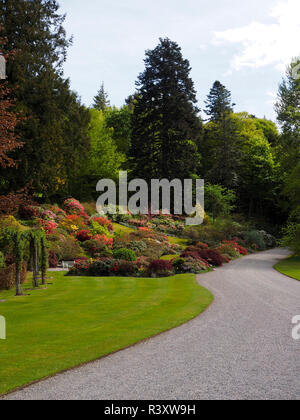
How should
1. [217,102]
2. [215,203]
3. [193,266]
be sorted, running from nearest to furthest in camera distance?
1. [193,266]
2. [215,203]
3. [217,102]

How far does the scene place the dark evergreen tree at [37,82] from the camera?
2345 centimetres

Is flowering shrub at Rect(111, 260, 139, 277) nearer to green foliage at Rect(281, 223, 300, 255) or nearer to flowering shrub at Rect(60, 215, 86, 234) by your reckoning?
flowering shrub at Rect(60, 215, 86, 234)

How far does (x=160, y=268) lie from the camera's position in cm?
1975

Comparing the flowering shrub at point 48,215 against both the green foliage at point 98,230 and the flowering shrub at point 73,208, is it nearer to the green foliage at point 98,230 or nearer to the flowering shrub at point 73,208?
the green foliage at point 98,230

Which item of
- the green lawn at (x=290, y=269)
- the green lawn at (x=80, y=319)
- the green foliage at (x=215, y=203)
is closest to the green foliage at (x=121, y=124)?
the green foliage at (x=215, y=203)

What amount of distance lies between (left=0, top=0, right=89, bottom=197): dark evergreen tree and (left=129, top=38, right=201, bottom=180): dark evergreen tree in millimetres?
12953

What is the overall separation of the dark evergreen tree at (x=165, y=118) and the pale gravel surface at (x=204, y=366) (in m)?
29.7

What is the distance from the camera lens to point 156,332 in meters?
8.43

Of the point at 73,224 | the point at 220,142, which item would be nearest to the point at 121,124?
the point at 220,142

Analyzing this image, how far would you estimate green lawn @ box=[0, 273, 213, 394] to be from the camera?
6520mm

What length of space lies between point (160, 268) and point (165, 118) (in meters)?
24.5

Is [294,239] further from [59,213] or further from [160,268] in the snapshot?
[59,213]

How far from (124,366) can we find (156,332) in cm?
212
